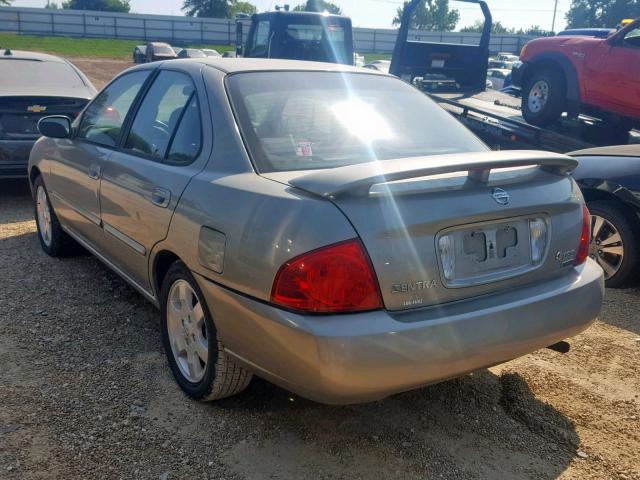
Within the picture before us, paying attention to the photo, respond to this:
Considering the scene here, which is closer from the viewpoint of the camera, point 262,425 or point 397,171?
point 397,171

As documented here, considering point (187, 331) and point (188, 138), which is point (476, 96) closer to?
point (188, 138)

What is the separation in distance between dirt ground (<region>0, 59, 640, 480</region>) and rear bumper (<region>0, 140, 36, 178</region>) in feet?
10.5

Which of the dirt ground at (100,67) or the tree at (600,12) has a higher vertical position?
the tree at (600,12)

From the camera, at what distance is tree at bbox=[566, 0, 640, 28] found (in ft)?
225

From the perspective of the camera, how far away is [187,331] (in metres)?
3.15

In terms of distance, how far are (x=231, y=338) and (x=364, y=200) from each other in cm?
82

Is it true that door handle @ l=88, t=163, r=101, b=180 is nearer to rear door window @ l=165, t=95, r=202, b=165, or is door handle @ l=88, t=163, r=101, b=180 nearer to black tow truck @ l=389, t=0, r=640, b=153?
rear door window @ l=165, t=95, r=202, b=165

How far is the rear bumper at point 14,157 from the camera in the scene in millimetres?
6504

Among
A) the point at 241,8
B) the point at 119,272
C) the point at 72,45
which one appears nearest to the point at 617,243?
the point at 119,272

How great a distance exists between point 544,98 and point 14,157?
7.00 m

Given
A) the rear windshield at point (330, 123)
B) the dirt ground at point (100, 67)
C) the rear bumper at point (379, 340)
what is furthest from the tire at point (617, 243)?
the dirt ground at point (100, 67)

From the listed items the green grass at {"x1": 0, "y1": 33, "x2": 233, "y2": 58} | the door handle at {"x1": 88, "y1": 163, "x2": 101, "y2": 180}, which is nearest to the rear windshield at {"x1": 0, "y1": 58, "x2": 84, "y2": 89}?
the door handle at {"x1": 88, "y1": 163, "x2": 101, "y2": 180}

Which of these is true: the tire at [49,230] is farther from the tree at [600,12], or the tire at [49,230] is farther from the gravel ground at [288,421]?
the tree at [600,12]

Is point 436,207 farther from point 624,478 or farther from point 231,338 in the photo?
point 624,478
